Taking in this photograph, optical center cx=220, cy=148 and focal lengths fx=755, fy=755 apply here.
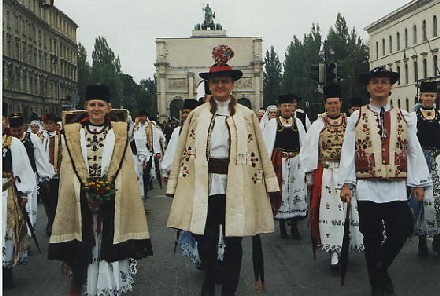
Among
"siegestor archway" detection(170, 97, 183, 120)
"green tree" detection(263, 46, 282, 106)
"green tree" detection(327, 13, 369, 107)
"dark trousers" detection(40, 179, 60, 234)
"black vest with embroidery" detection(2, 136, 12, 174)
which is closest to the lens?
"black vest with embroidery" detection(2, 136, 12, 174)

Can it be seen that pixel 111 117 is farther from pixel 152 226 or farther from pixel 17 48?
pixel 17 48

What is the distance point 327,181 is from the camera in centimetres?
890

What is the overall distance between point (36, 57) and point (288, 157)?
244ft

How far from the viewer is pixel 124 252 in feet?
22.2

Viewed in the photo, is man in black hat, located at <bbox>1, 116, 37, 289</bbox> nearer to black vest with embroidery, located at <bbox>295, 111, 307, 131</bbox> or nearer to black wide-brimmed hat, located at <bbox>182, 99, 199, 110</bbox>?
black wide-brimmed hat, located at <bbox>182, 99, 199, 110</bbox>

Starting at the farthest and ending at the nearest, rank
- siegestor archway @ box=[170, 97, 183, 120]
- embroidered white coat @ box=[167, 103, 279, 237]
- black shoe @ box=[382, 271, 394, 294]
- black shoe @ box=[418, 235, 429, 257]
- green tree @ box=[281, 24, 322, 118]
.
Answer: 1. siegestor archway @ box=[170, 97, 183, 120]
2. green tree @ box=[281, 24, 322, 118]
3. black shoe @ box=[418, 235, 429, 257]
4. black shoe @ box=[382, 271, 394, 294]
5. embroidered white coat @ box=[167, 103, 279, 237]

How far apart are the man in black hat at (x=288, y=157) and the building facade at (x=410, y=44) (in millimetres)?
51627

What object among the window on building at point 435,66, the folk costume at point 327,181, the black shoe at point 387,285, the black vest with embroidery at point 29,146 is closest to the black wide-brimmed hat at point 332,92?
the folk costume at point 327,181

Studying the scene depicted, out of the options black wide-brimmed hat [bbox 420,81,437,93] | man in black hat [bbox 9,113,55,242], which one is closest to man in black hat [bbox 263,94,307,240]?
black wide-brimmed hat [bbox 420,81,437,93]

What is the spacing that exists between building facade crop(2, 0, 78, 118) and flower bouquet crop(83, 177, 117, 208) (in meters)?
52.8

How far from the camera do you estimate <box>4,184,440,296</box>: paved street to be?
24.5ft

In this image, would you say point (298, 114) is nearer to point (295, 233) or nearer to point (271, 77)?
point (295, 233)

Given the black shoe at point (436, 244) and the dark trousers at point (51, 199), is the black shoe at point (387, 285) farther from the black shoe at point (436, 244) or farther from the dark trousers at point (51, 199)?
the dark trousers at point (51, 199)

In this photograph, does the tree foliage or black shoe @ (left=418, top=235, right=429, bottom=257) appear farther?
the tree foliage
